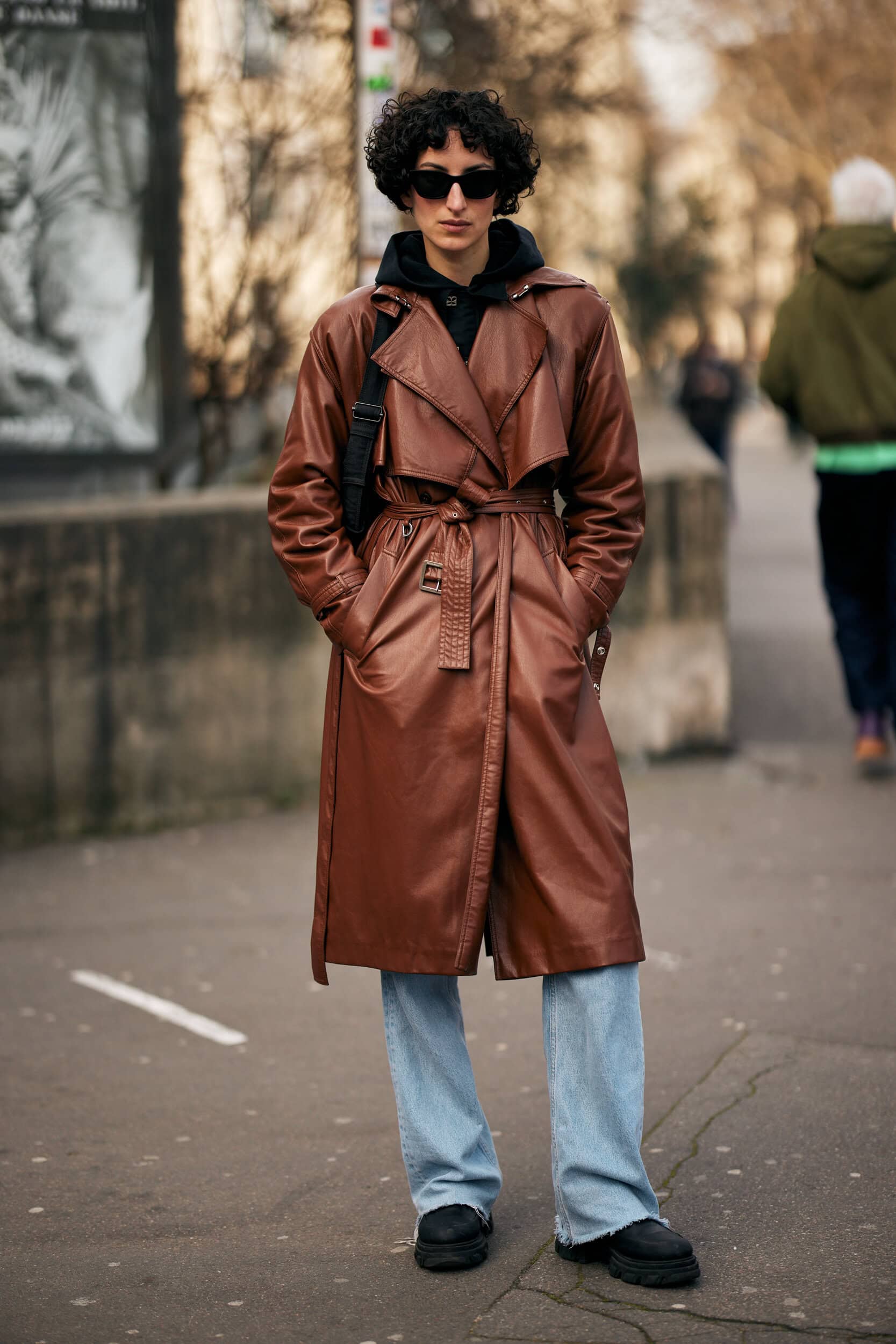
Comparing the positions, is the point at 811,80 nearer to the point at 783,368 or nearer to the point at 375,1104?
the point at 783,368

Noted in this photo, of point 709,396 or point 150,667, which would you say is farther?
point 709,396

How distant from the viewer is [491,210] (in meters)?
3.49

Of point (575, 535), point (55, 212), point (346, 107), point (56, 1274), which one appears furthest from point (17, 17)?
point (56, 1274)

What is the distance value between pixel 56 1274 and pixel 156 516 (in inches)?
160

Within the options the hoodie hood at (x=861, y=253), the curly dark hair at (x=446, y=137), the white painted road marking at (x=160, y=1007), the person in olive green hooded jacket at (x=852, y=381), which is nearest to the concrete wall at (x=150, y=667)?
the person in olive green hooded jacket at (x=852, y=381)

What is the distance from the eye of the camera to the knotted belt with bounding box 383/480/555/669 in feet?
10.9

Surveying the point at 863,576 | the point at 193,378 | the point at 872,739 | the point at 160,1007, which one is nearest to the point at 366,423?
the point at 160,1007

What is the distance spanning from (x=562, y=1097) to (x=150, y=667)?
13.7ft

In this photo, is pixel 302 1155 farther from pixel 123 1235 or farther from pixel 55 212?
pixel 55 212

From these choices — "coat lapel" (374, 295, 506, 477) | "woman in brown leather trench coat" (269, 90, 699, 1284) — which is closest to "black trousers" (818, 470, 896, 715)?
"woman in brown leather trench coat" (269, 90, 699, 1284)

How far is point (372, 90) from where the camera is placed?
23.6 ft

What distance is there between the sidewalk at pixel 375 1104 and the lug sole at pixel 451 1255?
3 cm

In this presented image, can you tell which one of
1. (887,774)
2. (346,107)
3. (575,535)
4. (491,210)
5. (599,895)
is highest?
(346,107)

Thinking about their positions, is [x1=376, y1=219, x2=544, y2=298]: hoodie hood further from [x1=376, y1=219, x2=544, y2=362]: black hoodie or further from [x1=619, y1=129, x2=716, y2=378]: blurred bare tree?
[x1=619, y1=129, x2=716, y2=378]: blurred bare tree
